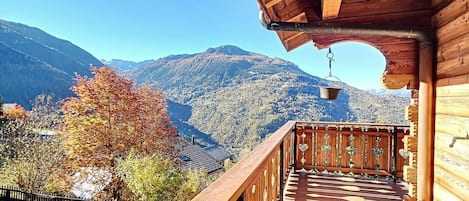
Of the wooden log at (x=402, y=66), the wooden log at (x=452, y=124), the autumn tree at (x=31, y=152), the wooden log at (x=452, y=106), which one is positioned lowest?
the autumn tree at (x=31, y=152)

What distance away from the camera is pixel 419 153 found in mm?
2295

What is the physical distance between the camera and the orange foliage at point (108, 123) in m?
13.2

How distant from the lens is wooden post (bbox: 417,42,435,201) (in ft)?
7.22

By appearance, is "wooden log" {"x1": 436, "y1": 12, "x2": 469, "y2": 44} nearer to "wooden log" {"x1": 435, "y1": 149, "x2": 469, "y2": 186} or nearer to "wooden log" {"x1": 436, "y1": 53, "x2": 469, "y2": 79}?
"wooden log" {"x1": 436, "y1": 53, "x2": 469, "y2": 79}

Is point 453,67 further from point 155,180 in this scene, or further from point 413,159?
point 155,180

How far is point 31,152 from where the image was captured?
11.4m

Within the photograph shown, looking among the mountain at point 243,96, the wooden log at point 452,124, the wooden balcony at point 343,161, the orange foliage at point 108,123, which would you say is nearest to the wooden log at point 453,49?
the wooden log at point 452,124

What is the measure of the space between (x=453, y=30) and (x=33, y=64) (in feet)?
144

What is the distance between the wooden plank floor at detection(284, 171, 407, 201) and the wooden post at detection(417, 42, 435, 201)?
152 centimetres

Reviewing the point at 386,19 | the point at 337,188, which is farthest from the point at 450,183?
the point at 337,188

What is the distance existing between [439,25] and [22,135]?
14308 mm

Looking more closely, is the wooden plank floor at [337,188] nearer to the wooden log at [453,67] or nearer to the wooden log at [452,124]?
the wooden log at [452,124]

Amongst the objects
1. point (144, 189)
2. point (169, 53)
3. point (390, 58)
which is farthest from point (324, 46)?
point (169, 53)

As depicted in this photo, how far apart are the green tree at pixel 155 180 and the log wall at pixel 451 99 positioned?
972cm
